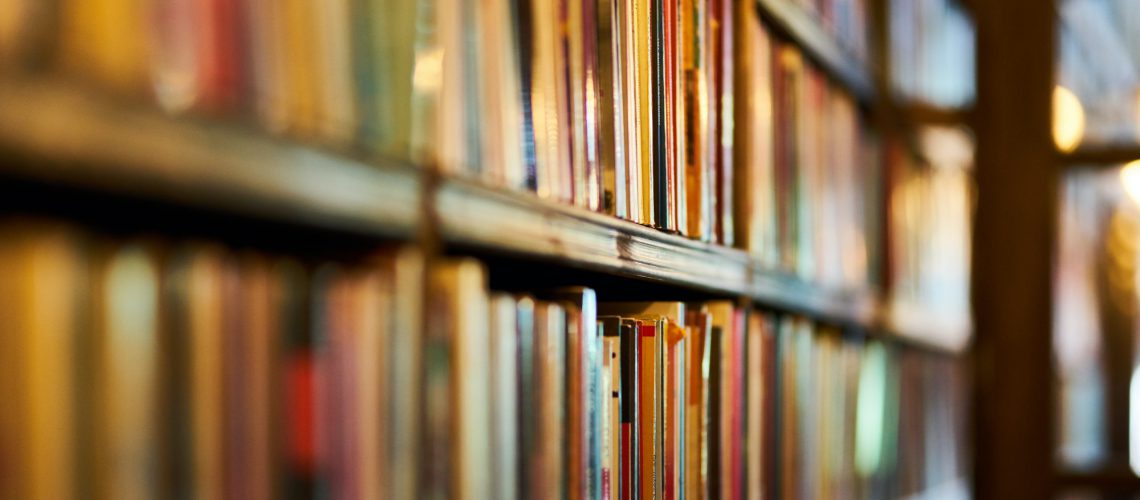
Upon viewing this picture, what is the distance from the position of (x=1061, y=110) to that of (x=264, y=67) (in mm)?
2111

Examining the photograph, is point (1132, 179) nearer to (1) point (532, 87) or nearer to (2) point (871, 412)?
(2) point (871, 412)

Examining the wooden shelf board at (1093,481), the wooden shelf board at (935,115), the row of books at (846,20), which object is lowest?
the wooden shelf board at (1093,481)

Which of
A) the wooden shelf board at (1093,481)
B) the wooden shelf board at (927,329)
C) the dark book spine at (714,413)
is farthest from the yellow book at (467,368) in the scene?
the wooden shelf board at (1093,481)

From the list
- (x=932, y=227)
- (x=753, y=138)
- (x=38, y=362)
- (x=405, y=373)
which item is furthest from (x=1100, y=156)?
(x=38, y=362)

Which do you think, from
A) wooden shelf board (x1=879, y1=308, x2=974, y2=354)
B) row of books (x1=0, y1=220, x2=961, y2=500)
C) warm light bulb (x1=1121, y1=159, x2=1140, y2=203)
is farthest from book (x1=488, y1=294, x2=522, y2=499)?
warm light bulb (x1=1121, y1=159, x2=1140, y2=203)

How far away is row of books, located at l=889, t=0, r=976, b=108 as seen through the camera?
2.29m

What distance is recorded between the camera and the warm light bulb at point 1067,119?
2.29 m

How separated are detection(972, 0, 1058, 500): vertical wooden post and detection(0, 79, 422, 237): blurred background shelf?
1.85 meters

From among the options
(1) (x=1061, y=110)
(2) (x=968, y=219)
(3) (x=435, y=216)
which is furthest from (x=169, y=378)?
(2) (x=968, y=219)

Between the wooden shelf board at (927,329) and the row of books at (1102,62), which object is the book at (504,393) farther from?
the row of books at (1102,62)

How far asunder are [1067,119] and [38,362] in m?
2.33

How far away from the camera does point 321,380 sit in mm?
610

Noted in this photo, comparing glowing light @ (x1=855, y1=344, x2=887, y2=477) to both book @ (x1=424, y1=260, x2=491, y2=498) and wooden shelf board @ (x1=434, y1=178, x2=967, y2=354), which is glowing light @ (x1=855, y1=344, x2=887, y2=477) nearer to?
wooden shelf board @ (x1=434, y1=178, x2=967, y2=354)

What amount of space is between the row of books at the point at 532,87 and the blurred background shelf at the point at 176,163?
0.01 m
